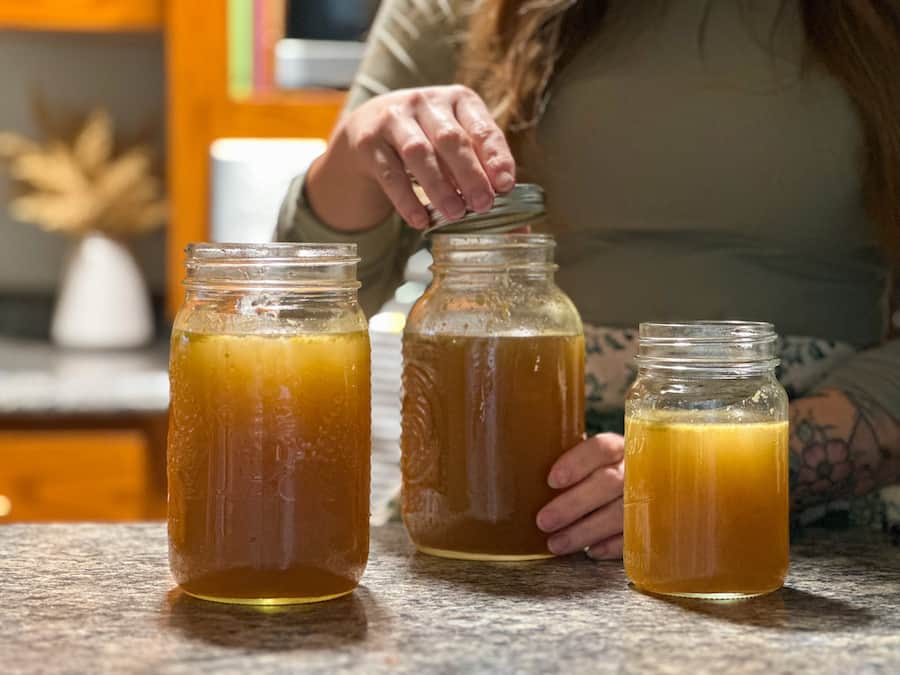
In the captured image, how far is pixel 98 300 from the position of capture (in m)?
2.53

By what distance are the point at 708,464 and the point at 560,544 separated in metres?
0.15

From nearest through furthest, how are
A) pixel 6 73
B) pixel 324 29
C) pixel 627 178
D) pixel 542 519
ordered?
pixel 542 519
pixel 627 178
pixel 324 29
pixel 6 73

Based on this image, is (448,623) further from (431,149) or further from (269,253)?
(431,149)

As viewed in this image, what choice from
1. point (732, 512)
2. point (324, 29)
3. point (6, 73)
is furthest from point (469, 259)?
point (6, 73)

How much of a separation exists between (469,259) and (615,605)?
0.27 m

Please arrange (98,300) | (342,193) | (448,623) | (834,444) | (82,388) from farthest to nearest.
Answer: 1. (98,300)
2. (82,388)
3. (342,193)
4. (834,444)
5. (448,623)

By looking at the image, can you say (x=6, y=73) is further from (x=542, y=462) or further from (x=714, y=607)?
(x=714, y=607)

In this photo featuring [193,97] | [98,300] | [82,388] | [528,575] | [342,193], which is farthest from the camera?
[98,300]

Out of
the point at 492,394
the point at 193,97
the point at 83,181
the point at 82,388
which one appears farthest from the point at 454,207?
the point at 83,181

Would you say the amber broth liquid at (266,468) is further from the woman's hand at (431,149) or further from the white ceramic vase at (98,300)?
the white ceramic vase at (98,300)

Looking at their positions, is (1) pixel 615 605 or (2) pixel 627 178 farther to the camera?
(2) pixel 627 178

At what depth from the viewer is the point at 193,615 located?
74 centimetres

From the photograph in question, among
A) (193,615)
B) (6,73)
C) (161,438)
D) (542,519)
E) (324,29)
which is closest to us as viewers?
(193,615)

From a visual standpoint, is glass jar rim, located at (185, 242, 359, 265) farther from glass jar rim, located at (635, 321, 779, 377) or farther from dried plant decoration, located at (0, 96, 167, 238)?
dried plant decoration, located at (0, 96, 167, 238)
